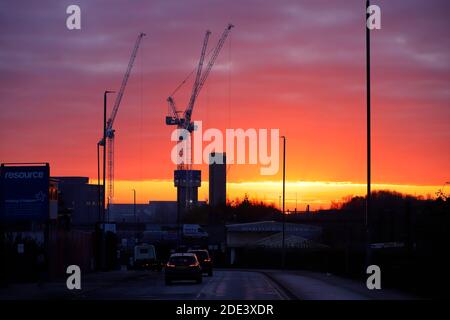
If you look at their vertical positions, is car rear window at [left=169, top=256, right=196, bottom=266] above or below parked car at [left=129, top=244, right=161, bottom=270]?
above

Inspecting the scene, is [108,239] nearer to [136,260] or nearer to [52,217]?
[136,260]

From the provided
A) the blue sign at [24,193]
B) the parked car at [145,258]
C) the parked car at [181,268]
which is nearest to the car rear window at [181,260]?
the parked car at [181,268]

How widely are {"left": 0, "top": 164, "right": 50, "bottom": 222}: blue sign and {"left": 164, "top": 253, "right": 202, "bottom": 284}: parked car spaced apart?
10170 mm

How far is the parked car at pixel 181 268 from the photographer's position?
44656 millimetres

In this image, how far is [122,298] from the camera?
3234cm

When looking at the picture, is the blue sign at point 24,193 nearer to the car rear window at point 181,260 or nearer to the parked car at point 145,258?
the car rear window at point 181,260

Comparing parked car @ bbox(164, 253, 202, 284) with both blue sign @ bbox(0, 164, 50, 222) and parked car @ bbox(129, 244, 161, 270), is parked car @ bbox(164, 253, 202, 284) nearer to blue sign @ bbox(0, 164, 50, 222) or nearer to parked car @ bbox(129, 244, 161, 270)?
blue sign @ bbox(0, 164, 50, 222)

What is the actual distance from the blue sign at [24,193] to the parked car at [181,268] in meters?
10.2

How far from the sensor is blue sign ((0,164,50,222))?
51.2 m

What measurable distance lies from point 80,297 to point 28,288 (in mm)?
9186

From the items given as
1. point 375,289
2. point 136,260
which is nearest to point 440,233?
point 375,289

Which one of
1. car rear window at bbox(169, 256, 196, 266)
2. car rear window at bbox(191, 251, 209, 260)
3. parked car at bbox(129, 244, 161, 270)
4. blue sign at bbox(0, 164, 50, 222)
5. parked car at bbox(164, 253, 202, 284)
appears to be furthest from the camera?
parked car at bbox(129, 244, 161, 270)

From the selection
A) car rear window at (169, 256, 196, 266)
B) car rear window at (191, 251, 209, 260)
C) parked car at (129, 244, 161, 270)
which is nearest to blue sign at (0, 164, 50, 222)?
car rear window at (169, 256, 196, 266)

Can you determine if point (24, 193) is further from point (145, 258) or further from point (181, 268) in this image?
point (145, 258)
